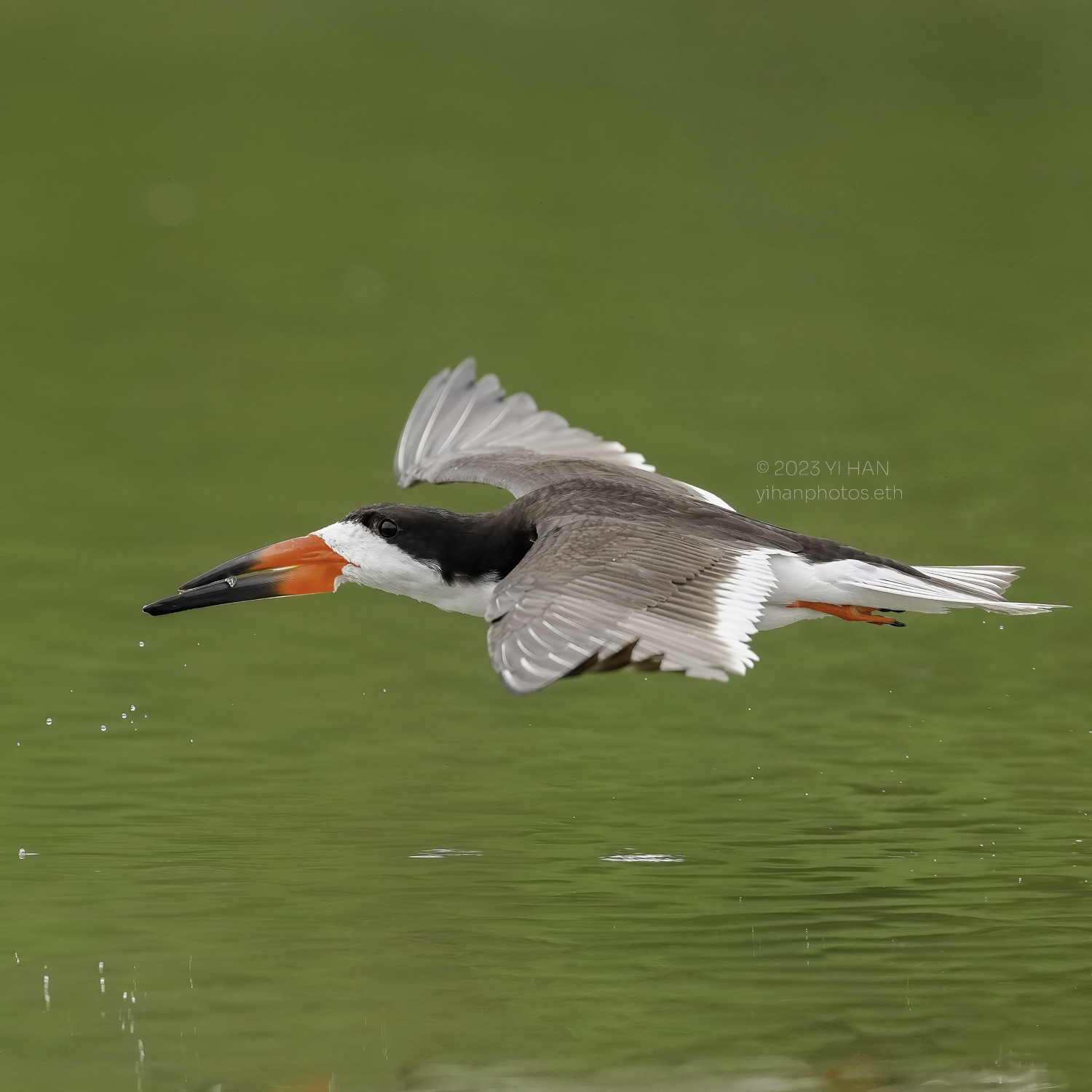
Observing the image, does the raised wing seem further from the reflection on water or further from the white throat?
the reflection on water

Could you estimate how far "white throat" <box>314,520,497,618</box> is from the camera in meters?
9.28

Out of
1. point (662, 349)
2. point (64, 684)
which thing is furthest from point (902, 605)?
point (662, 349)

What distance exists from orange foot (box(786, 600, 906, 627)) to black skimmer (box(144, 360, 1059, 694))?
0.01 metres

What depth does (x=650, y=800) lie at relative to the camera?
9.92 metres

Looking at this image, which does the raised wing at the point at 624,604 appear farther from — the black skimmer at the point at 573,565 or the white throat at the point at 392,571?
the white throat at the point at 392,571

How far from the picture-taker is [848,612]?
957 cm

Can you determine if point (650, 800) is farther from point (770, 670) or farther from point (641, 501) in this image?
point (770, 670)

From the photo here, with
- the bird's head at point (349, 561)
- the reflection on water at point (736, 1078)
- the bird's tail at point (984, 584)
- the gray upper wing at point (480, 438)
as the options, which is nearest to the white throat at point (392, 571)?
the bird's head at point (349, 561)

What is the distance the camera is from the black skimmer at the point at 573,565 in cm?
696

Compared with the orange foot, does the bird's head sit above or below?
above

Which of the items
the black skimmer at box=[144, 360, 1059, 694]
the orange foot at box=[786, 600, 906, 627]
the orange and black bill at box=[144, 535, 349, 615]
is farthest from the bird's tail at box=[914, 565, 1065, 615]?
the orange and black bill at box=[144, 535, 349, 615]

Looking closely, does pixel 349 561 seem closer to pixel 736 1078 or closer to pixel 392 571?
pixel 392 571

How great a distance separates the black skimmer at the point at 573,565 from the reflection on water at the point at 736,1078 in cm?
125

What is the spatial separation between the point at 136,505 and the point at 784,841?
288 inches
